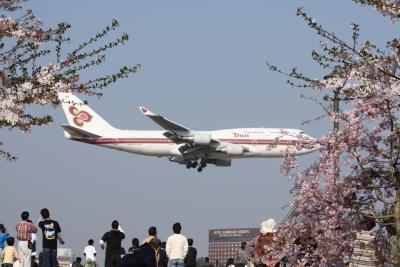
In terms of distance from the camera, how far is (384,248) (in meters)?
11.4

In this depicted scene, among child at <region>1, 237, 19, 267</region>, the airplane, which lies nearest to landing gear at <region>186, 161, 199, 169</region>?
the airplane

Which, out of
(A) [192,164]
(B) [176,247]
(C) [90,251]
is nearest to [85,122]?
(A) [192,164]

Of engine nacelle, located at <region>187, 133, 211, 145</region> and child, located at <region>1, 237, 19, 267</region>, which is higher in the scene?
engine nacelle, located at <region>187, 133, 211, 145</region>

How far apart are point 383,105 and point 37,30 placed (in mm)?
5038

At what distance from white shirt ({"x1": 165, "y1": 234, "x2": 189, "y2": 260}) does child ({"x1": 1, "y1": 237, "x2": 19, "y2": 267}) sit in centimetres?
392

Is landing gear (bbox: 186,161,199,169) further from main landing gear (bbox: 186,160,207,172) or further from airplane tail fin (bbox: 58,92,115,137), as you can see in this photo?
airplane tail fin (bbox: 58,92,115,137)

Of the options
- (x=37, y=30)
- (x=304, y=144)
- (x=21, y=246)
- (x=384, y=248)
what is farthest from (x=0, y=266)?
(x=384, y=248)

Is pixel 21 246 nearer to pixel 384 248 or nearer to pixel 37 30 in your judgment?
pixel 37 30

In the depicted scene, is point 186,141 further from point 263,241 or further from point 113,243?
point 263,241

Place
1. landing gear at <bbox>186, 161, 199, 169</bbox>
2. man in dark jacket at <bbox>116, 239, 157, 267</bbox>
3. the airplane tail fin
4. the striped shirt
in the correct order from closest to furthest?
man in dark jacket at <bbox>116, 239, 157, 267</bbox>, the striped shirt, landing gear at <bbox>186, 161, 199, 169</bbox>, the airplane tail fin

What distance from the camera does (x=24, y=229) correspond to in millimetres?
19109

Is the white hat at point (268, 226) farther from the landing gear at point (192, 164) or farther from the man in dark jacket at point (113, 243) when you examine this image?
the landing gear at point (192, 164)

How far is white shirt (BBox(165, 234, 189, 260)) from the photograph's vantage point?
1727 centimetres

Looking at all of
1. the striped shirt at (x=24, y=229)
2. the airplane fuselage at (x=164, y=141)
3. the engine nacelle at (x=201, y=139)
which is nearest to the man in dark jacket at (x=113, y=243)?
the striped shirt at (x=24, y=229)
